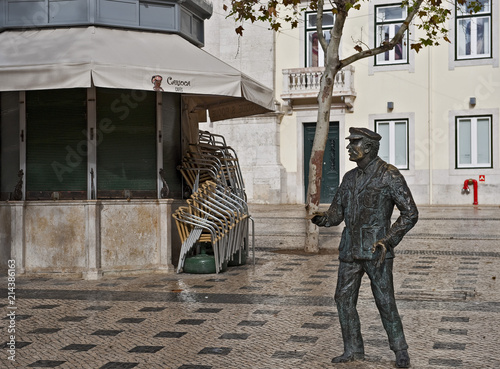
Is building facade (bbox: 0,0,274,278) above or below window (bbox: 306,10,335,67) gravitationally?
below

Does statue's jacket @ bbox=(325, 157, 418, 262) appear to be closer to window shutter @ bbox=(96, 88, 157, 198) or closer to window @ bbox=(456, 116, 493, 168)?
window shutter @ bbox=(96, 88, 157, 198)

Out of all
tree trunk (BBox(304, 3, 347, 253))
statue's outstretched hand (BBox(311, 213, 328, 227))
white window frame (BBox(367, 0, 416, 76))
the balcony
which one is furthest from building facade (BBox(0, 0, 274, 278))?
white window frame (BBox(367, 0, 416, 76))

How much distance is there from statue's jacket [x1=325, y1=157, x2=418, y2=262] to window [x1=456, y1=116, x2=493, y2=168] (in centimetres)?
2327

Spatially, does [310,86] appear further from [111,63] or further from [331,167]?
[111,63]

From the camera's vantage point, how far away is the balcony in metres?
28.8

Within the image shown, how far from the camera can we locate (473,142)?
27.9m

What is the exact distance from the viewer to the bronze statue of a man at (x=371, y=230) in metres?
5.39

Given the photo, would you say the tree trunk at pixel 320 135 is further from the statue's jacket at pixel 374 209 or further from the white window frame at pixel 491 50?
the white window frame at pixel 491 50

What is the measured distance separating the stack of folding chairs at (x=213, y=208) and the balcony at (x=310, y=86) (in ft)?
56.6

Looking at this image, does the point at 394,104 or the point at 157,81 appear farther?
the point at 394,104

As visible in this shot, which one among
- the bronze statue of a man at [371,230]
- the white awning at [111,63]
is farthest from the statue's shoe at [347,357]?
the white awning at [111,63]

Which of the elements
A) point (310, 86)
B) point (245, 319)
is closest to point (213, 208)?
point (245, 319)

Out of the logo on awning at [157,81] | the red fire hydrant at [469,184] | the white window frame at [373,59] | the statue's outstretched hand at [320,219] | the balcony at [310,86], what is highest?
the white window frame at [373,59]

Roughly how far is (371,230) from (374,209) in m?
0.14
